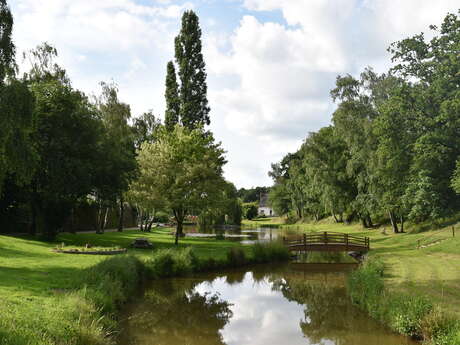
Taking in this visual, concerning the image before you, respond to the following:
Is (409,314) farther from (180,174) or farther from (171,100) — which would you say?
(171,100)

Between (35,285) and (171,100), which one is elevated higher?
(171,100)

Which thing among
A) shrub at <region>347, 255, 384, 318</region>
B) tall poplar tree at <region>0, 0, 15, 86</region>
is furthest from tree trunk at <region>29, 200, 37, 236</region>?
shrub at <region>347, 255, 384, 318</region>

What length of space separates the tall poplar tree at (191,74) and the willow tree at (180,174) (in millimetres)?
8535

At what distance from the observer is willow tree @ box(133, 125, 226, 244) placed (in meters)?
33.2

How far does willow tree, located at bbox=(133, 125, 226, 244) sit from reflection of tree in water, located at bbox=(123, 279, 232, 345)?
11.9 metres

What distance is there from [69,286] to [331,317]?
1059 centimetres

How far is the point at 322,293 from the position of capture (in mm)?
22094

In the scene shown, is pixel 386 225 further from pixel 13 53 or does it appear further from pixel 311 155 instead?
pixel 13 53

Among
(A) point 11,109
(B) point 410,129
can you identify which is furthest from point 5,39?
(B) point 410,129

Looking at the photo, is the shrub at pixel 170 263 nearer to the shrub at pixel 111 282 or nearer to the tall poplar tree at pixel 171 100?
the shrub at pixel 111 282

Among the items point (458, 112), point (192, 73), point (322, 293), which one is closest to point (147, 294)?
point (322, 293)

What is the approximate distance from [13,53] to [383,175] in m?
33.8

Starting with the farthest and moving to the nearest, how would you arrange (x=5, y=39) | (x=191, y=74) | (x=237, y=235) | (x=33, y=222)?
1. (x=237, y=235)
2. (x=191, y=74)
3. (x=33, y=222)
4. (x=5, y=39)

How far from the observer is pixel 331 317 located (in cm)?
1706
